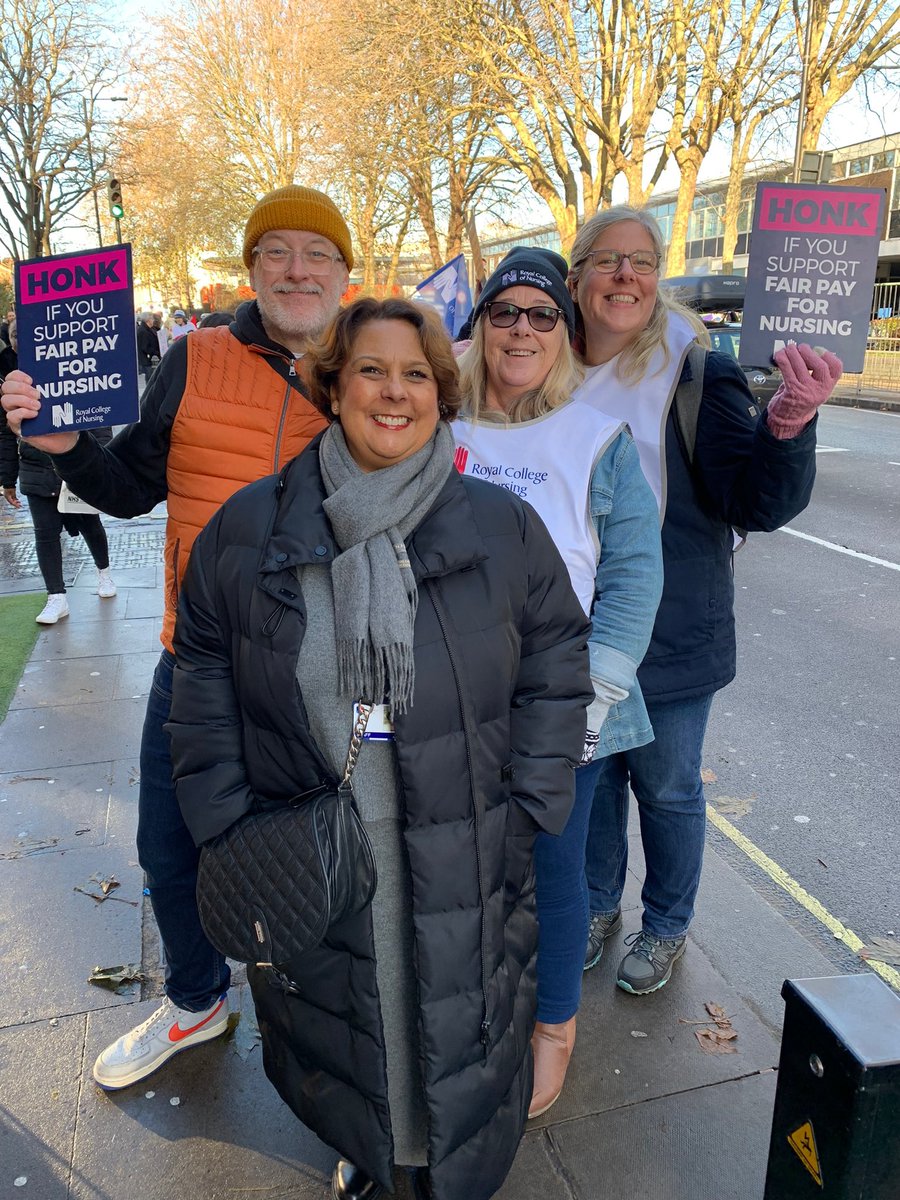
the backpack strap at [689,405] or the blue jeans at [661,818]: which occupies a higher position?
the backpack strap at [689,405]

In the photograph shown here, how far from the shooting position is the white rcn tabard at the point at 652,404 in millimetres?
2352

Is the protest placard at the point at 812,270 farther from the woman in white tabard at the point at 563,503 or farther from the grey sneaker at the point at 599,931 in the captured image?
the grey sneaker at the point at 599,931

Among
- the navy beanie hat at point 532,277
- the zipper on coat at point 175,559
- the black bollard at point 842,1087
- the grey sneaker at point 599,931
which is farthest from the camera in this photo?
the grey sneaker at point 599,931

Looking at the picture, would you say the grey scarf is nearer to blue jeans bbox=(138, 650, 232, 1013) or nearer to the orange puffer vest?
the orange puffer vest

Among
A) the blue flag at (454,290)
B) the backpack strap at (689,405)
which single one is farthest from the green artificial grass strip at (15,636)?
the backpack strap at (689,405)

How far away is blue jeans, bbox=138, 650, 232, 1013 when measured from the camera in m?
2.31

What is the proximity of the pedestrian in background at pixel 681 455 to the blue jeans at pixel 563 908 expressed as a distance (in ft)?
0.51

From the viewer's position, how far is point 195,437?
2289 mm

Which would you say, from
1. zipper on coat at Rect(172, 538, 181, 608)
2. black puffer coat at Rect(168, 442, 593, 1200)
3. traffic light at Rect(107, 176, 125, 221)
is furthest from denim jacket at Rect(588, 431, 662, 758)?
traffic light at Rect(107, 176, 125, 221)

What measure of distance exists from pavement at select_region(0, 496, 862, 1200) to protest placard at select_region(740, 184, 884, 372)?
186cm

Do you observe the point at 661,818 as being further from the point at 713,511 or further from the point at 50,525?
the point at 50,525

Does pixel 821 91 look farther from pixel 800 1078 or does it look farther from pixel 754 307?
pixel 800 1078

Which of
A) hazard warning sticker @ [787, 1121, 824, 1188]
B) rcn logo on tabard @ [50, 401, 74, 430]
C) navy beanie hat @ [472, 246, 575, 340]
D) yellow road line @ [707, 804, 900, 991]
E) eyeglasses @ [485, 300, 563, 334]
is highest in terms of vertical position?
navy beanie hat @ [472, 246, 575, 340]

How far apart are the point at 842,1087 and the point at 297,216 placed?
2.22 metres
